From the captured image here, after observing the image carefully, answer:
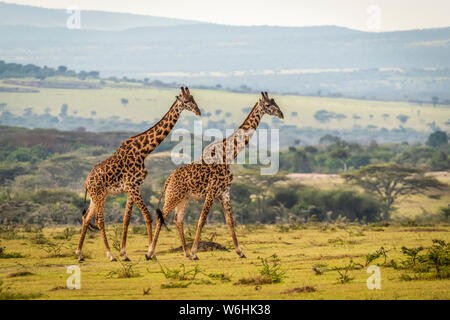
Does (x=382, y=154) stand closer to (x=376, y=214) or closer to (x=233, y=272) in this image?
(x=376, y=214)

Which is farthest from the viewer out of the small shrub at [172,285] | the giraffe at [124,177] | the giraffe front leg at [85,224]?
the giraffe front leg at [85,224]

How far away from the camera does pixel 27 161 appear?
171 ft

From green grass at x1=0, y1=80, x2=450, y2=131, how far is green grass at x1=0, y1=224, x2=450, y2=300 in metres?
96.9

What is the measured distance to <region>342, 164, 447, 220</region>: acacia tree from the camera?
3753 centimetres

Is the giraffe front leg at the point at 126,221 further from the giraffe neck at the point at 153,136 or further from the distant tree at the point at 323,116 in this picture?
the distant tree at the point at 323,116

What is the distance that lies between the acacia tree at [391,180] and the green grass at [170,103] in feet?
246

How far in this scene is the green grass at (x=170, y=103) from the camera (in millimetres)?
119250

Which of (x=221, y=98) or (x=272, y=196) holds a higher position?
(x=221, y=98)

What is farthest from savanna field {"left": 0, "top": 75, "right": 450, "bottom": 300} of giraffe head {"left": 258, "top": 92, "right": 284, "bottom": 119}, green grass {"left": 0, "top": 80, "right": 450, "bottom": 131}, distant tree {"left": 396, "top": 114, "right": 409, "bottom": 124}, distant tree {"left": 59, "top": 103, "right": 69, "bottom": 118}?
distant tree {"left": 396, "top": 114, "right": 409, "bottom": 124}

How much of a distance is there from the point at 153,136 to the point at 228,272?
301 centimetres

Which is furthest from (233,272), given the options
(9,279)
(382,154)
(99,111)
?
(99,111)

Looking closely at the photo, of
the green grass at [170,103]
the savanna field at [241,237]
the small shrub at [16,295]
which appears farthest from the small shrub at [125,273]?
the green grass at [170,103]
